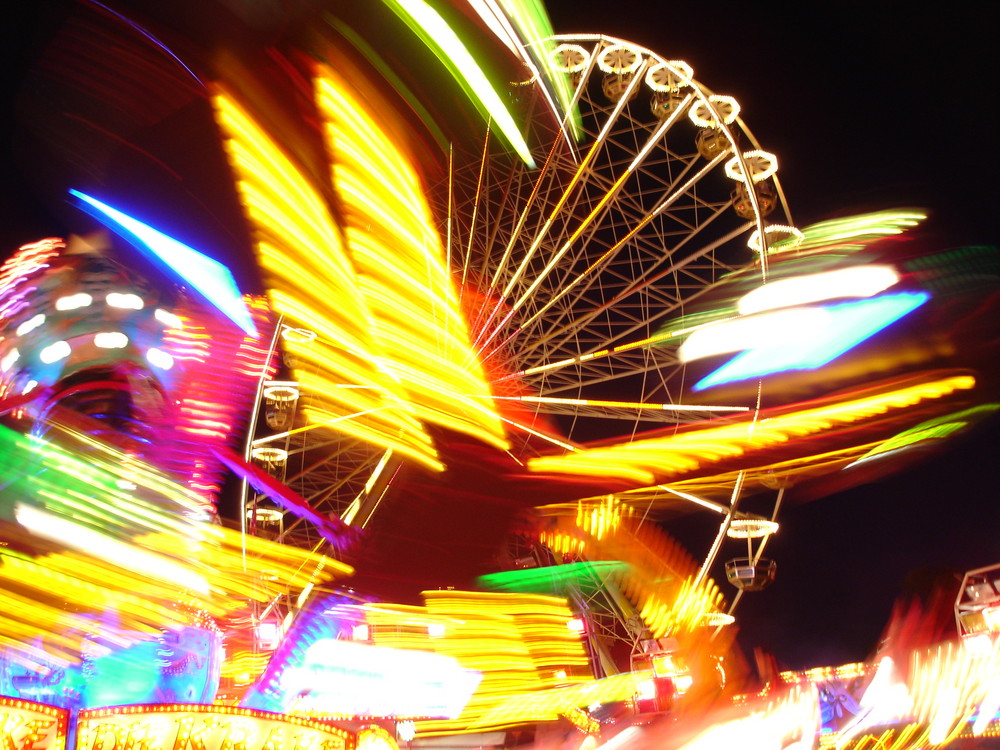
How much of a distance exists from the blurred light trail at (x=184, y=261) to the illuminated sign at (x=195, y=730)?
500cm

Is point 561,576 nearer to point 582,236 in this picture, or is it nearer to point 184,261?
point 582,236

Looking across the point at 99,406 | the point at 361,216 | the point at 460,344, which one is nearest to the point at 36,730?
the point at 99,406

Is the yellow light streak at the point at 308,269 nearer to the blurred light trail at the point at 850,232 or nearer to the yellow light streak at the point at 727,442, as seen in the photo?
the yellow light streak at the point at 727,442

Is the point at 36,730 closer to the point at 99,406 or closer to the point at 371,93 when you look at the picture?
the point at 99,406

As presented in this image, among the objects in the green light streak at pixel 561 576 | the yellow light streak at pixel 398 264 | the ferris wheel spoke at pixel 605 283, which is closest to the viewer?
the yellow light streak at pixel 398 264

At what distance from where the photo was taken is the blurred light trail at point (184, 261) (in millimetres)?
8133

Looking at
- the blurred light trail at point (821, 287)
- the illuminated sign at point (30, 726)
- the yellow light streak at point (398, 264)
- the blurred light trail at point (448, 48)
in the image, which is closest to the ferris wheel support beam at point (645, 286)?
the blurred light trail at point (821, 287)

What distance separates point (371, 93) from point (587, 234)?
5.65 meters

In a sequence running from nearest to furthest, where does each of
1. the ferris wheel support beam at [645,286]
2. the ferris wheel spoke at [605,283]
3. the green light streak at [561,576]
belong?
the ferris wheel spoke at [605,283], the ferris wheel support beam at [645,286], the green light streak at [561,576]

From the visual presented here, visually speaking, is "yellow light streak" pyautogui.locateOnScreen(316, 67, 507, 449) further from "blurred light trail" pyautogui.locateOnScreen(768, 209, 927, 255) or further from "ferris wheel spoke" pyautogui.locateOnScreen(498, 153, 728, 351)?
"blurred light trail" pyautogui.locateOnScreen(768, 209, 927, 255)

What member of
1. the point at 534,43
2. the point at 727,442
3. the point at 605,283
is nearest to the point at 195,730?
the point at 534,43

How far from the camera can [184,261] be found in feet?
28.7

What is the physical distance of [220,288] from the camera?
9125mm

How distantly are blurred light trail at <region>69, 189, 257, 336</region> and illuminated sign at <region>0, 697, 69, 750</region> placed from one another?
5.12 meters
